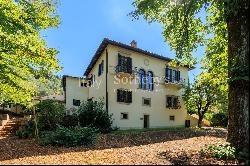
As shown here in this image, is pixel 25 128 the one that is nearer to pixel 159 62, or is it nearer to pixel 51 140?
pixel 51 140

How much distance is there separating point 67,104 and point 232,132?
37.2m

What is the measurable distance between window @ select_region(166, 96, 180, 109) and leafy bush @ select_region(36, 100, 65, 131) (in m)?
17.1

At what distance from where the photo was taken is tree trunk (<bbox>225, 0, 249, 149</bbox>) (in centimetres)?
1034

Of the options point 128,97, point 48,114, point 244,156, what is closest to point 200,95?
point 128,97

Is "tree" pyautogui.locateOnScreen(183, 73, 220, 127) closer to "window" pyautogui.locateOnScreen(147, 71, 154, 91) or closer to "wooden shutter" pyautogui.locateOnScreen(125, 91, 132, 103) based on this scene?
"window" pyautogui.locateOnScreen(147, 71, 154, 91)

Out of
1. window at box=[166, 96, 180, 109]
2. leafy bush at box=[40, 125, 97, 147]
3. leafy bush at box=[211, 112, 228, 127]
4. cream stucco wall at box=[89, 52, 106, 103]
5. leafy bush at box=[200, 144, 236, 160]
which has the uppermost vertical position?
cream stucco wall at box=[89, 52, 106, 103]

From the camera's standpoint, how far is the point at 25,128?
85.8 feet

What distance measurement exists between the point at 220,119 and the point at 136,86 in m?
17.7

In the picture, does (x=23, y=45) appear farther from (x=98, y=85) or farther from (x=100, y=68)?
(x=98, y=85)

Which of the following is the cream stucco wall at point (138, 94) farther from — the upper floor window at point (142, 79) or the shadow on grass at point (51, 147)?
the shadow on grass at point (51, 147)

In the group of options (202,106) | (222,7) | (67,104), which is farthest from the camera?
(67,104)

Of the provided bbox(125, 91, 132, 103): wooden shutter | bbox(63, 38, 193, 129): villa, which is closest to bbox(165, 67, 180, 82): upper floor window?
bbox(63, 38, 193, 129): villa

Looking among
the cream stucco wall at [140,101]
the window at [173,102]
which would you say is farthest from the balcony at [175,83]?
the window at [173,102]

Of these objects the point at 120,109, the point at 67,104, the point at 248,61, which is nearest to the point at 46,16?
the point at 248,61
